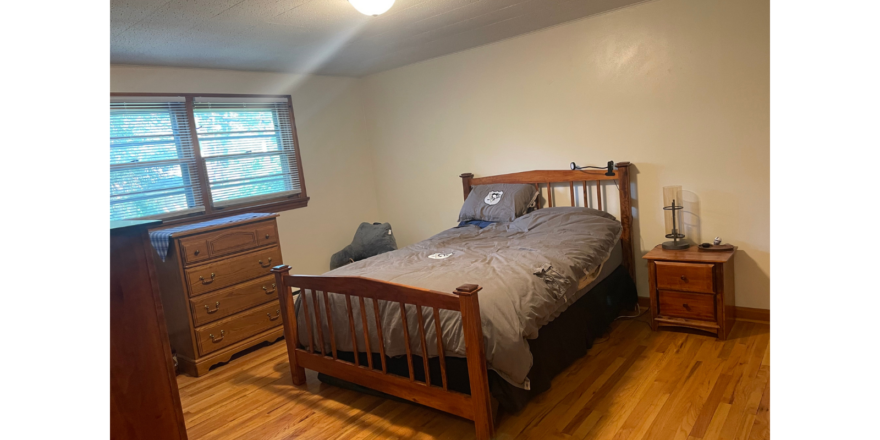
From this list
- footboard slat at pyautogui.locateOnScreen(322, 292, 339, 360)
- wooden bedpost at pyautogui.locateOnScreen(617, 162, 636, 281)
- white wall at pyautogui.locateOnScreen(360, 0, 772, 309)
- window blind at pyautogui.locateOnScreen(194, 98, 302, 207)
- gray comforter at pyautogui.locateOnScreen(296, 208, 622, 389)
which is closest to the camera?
gray comforter at pyautogui.locateOnScreen(296, 208, 622, 389)

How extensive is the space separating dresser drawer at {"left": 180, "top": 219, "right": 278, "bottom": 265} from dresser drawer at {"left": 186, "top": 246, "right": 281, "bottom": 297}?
0.18 feet

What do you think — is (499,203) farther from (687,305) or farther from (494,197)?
(687,305)

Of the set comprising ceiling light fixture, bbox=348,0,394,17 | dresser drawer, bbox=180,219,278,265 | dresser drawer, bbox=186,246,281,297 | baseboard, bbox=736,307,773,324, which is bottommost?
baseboard, bbox=736,307,773,324

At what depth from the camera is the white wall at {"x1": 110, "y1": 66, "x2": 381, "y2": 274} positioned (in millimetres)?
4242

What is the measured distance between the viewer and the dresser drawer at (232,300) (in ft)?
10.5

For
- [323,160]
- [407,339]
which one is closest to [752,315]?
[407,339]

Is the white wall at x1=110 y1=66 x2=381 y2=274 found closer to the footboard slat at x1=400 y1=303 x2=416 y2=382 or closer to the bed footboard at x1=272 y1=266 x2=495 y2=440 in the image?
the bed footboard at x1=272 y1=266 x2=495 y2=440

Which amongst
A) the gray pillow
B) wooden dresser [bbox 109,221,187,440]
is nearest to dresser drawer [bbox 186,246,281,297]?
the gray pillow

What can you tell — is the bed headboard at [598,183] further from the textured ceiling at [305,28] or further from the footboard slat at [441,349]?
the footboard slat at [441,349]

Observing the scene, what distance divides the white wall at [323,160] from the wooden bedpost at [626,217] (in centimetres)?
250

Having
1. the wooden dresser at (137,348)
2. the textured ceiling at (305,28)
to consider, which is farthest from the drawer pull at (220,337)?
the wooden dresser at (137,348)
